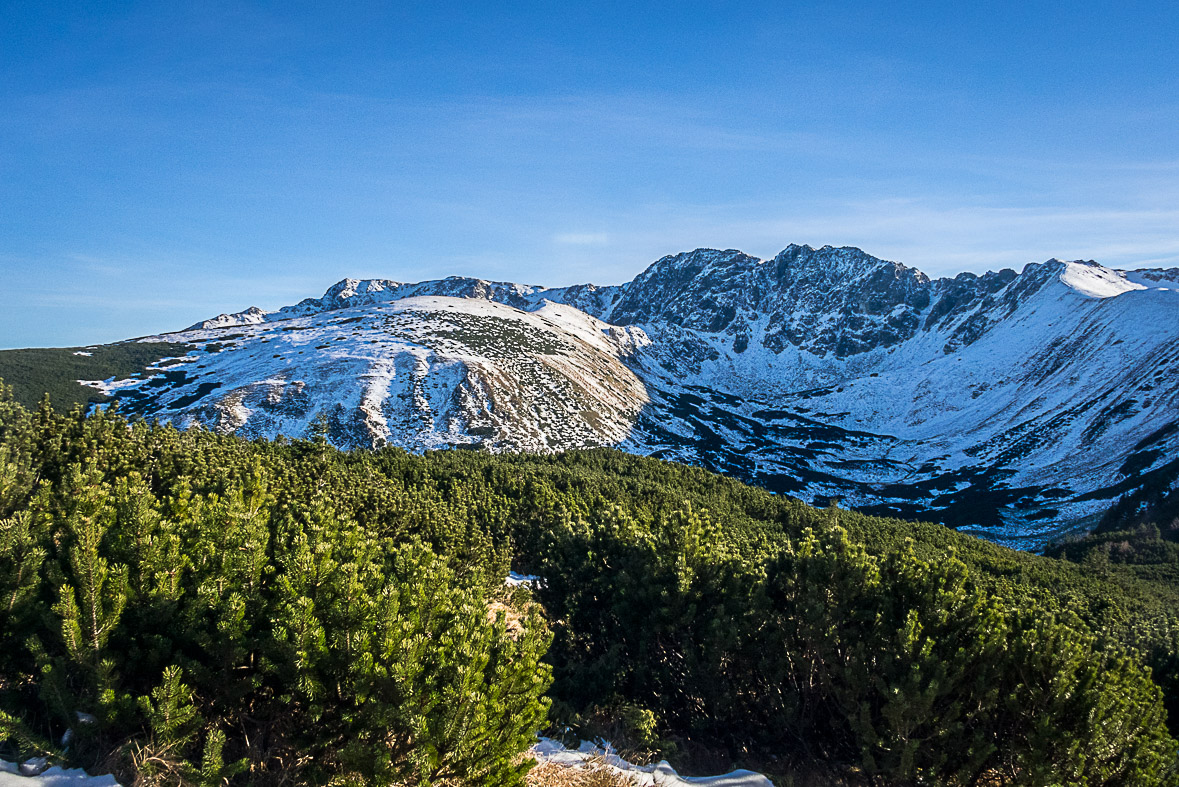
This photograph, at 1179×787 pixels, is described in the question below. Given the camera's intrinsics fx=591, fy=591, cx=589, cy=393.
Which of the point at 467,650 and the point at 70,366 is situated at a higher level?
the point at 70,366

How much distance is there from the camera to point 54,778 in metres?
6.29

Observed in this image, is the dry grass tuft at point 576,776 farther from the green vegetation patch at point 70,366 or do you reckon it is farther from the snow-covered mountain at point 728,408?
the green vegetation patch at point 70,366

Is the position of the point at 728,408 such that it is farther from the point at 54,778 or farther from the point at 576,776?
the point at 54,778

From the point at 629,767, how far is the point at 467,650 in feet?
16.5

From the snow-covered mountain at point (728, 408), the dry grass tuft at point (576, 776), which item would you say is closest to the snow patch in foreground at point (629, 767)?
the dry grass tuft at point (576, 776)

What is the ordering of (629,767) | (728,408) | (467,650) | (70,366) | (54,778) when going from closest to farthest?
(54,778) < (467,650) < (629,767) < (70,366) < (728,408)

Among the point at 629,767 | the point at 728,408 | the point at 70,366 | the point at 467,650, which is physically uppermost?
the point at 70,366

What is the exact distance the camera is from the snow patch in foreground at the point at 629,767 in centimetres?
976

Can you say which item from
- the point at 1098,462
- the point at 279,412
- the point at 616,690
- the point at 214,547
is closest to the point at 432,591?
the point at 214,547

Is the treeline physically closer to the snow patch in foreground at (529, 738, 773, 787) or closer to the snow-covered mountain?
the snow patch in foreground at (529, 738, 773, 787)

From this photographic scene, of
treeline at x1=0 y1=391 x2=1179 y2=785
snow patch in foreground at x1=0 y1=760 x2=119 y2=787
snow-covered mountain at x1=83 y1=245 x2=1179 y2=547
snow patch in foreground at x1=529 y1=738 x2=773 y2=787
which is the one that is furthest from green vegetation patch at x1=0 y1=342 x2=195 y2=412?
snow patch in foreground at x1=529 y1=738 x2=773 y2=787

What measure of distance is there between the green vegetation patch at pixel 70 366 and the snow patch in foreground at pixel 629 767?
11264 centimetres

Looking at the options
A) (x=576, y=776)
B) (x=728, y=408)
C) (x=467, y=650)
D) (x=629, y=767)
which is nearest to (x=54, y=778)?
(x=467, y=650)

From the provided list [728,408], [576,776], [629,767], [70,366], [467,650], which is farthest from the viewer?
[728,408]
